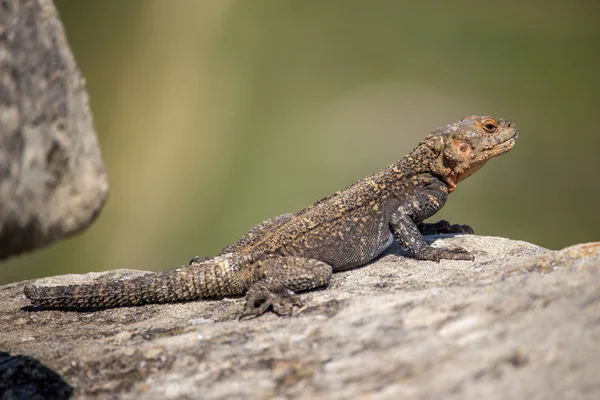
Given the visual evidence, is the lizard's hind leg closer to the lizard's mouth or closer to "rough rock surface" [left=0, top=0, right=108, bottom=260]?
"rough rock surface" [left=0, top=0, right=108, bottom=260]

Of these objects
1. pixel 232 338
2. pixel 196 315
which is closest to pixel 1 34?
pixel 232 338

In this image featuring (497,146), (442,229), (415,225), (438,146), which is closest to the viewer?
(415,225)

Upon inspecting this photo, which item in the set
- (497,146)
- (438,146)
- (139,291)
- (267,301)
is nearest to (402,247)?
(438,146)

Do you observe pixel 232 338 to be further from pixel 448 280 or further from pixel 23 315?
pixel 23 315

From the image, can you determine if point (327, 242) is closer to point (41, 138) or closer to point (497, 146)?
point (497, 146)

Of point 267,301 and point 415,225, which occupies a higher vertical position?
point 415,225

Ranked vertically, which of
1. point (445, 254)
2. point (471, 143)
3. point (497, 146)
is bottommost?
point (445, 254)

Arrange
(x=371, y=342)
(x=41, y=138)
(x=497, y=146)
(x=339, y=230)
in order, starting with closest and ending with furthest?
(x=41, y=138)
(x=371, y=342)
(x=339, y=230)
(x=497, y=146)
